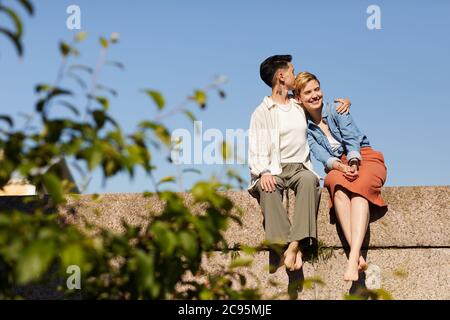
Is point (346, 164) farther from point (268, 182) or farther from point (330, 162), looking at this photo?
point (268, 182)

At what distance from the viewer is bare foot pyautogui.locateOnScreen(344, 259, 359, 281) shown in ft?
15.8

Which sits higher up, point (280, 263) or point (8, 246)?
point (8, 246)

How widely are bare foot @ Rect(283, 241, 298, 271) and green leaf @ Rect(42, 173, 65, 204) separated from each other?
9.42 feet

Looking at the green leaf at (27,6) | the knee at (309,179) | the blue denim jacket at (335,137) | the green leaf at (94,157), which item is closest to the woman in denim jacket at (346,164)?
the blue denim jacket at (335,137)

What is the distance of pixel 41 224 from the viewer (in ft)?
8.00

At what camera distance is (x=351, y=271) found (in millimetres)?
4852

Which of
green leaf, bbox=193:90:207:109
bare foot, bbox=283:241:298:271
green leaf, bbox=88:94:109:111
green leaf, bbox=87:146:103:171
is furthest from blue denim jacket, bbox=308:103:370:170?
green leaf, bbox=87:146:103:171

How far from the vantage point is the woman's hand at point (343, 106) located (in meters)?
5.54

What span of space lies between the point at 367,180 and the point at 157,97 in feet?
9.52
